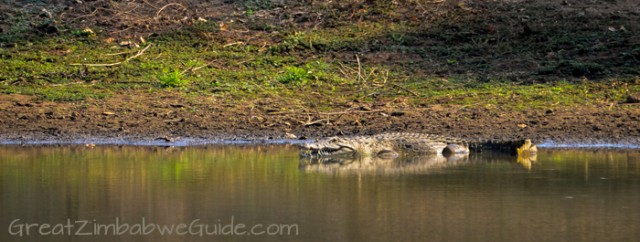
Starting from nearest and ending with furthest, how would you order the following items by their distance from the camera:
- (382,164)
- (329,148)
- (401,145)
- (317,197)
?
(317,197), (382,164), (329,148), (401,145)

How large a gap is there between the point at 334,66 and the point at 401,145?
10.9ft

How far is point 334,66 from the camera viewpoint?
14812 mm

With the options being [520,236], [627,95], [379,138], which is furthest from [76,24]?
[520,236]

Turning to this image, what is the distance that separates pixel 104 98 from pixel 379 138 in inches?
151

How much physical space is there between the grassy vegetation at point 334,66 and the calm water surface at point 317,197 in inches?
100

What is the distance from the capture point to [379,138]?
1167 cm

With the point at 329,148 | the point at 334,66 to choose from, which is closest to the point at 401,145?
the point at 329,148

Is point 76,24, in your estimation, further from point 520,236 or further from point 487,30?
point 520,236

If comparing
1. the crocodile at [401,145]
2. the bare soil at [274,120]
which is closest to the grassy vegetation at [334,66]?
the bare soil at [274,120]

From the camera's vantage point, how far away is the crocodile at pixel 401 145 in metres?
11.3

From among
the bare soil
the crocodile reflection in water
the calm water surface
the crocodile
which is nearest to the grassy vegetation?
the bare soil

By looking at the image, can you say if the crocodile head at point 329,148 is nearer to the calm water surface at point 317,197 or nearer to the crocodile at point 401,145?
the crocodile at point 401,145

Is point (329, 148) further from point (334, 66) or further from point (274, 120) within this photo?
point (334, 66)

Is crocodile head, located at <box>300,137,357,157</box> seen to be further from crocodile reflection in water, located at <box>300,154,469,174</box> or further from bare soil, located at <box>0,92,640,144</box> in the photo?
bare soil, located at <box>0,92,640,144</box>
